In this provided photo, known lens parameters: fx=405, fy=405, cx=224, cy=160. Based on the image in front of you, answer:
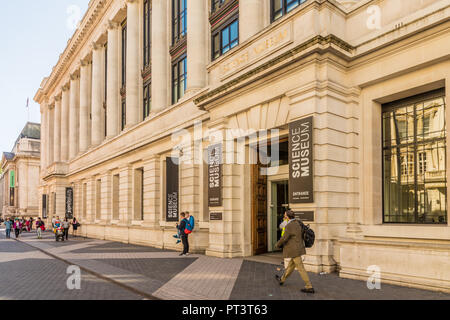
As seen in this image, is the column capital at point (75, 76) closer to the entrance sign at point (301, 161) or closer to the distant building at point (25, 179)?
the entrance sign at point (301, 161)

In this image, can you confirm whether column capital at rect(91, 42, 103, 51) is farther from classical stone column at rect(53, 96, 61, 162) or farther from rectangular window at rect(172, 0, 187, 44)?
classical stone column at rect(53, 96, 61, 162)

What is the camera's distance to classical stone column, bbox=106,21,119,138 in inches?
1211

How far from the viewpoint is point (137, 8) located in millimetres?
27672

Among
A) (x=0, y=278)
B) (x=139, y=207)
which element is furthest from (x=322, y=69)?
(x=139, y=207)

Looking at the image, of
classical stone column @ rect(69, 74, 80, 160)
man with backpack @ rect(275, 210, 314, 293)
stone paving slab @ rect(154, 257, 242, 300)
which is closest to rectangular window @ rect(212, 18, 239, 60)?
stone paving slab @ rect(154, 257, 242, 300)

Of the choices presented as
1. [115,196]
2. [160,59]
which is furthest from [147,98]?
[115,196]

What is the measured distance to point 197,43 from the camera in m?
19.4

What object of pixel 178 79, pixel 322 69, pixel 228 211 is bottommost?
pixel 228 211

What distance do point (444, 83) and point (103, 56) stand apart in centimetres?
3031

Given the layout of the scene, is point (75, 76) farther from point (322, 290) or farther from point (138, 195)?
point (322, 290)

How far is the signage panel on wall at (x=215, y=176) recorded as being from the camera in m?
15.3

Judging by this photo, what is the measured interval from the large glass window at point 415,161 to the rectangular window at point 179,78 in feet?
42.0

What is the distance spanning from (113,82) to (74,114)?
12726 millimetres
